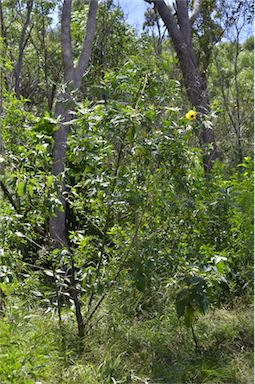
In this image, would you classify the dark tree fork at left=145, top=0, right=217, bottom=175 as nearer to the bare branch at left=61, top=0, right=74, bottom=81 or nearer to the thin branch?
the bare branch at left=61, top=0, right=74, bottom=81

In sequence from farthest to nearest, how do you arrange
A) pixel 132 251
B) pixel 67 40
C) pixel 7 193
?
pixel 67 40 < pixel 7 193 < pixel 132 251

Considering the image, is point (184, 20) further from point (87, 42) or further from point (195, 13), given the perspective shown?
point (87, 42)

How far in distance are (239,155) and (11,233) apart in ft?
8.88

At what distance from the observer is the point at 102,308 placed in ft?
11.3

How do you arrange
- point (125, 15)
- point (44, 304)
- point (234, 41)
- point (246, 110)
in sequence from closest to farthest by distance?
point (44, 304)
point (125, 15)
point (234, 41)
point (246, 110)

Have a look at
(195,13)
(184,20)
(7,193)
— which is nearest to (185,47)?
(184,20)

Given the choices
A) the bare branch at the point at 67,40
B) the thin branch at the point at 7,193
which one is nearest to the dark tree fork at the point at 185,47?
the bare branch at the point at 67,40

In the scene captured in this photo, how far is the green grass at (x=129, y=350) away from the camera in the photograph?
259 cm

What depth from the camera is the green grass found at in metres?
2.59

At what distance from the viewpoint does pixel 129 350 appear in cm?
304

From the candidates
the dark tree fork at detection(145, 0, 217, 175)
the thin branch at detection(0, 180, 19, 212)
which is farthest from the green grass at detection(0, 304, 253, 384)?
the dark tree fork at detection(145, 0, 217, 175)

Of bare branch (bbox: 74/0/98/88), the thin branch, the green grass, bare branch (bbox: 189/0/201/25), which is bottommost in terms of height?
the green grass

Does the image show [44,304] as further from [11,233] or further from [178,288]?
[178,288]

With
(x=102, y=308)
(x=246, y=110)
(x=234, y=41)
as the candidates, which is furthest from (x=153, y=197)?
(x=246, y=110)
